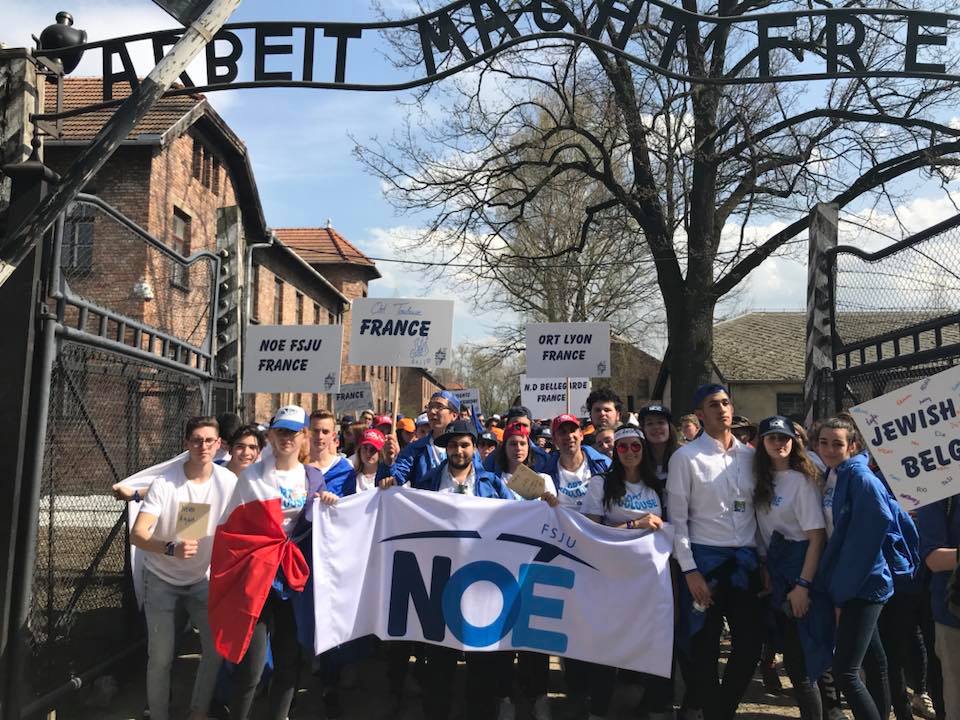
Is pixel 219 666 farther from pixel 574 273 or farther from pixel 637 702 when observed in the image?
pixel 574 273

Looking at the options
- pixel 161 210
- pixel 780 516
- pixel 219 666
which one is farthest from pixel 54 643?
pixel 161 210

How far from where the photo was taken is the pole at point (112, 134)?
15.8 ft

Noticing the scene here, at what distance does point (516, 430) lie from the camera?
6645 mm

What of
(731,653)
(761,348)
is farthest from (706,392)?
(761,348)

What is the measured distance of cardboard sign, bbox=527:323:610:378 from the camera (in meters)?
13.3

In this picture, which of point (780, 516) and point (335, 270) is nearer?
point (780, 516)

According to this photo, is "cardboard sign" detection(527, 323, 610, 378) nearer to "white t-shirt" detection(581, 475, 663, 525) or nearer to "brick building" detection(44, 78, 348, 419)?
"brick building" detection(44, 78, 348, 419)

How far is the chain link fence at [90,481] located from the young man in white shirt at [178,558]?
625 millimetres

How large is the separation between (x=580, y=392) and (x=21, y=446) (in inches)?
503

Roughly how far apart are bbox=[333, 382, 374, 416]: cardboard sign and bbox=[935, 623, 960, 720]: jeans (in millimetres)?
11688

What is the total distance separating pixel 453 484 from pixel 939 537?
9.44ft

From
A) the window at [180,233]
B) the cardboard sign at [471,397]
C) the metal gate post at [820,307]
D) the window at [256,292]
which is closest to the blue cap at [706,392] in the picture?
the metal gate post at [820,307]

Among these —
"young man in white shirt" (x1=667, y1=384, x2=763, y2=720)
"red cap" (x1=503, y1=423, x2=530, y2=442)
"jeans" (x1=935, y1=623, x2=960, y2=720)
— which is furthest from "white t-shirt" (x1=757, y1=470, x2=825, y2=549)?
"red cap" (x1=503, y1=423, x2=530, y2=442)

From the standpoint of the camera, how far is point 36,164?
5355mm
